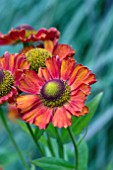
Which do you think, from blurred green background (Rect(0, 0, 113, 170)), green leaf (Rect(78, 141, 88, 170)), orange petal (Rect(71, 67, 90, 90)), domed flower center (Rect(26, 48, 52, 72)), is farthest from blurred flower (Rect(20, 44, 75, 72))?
blurred green background (Rect(0, 0, 113, 170))

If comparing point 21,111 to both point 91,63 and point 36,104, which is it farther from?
point 91,63

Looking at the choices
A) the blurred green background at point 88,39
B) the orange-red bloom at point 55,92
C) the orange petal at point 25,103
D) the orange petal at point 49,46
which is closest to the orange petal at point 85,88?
the orange-red bloom at point 55,92

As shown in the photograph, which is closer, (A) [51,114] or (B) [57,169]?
(A) [51,114]

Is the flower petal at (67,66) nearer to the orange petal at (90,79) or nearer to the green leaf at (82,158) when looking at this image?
the orange petal at (90,79)

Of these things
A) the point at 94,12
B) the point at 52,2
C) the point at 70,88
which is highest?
the point at 52,2

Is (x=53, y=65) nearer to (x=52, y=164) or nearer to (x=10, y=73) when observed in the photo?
(x=10, y=73)

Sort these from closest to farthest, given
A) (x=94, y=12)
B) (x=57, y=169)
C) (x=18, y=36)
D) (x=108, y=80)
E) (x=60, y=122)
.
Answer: (x=60, y=122) < (x=57, y=169) < (x=18, y=36) < (x=108, y=80) < (x=94, y=12)

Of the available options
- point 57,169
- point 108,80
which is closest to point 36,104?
point 57,169
